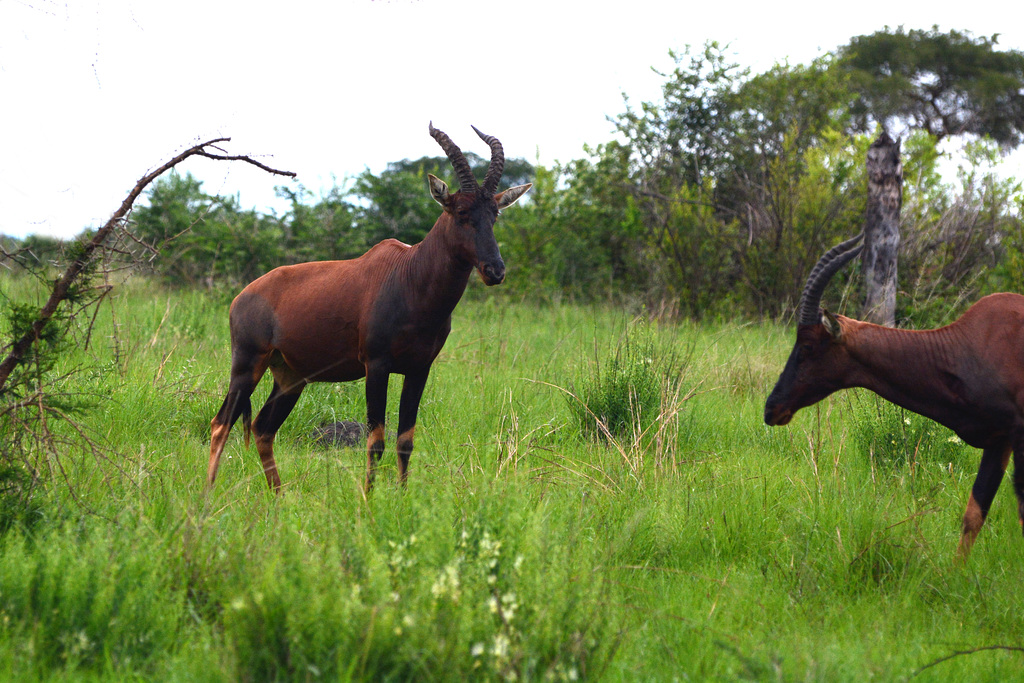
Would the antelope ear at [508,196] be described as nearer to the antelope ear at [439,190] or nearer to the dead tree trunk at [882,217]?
the antelope ear at [439,190]

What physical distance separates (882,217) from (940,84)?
33.0m

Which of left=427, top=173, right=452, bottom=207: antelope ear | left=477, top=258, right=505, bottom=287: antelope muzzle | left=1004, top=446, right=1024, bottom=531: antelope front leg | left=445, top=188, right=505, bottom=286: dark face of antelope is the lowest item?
left=1004, top=446, right=1024, bottom=531: antelope front leg

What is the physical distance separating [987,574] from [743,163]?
42.9 feet

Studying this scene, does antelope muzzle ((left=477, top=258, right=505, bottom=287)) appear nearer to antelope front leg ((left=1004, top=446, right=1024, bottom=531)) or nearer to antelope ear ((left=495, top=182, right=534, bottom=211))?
antelope ear ((left=495, top=182, right=534, bottom=211))

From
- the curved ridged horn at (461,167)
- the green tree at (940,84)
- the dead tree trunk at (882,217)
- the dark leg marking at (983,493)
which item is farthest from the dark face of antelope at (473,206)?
the green tree at (940,84)

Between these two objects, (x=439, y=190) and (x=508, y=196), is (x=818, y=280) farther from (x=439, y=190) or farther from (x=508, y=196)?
(x=439, y=190)

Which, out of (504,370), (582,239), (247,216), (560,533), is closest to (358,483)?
(560,533)

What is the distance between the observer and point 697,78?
16.3 metres

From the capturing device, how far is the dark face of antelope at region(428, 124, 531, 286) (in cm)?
466

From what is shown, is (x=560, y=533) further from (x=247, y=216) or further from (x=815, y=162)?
(x=815, y=162)

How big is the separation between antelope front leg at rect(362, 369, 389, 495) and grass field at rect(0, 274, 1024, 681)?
120mm

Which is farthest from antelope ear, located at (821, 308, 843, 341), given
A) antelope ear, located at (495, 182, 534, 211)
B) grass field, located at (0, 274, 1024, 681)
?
antelope ear, located at (495, 182, 534, 211)

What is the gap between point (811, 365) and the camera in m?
4.23

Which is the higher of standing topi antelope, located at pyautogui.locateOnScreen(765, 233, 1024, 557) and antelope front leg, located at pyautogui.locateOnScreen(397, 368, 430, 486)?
→ standing topi antelope, located at pyautogui.locateOnScreen(765, 233, 1024, 557)
